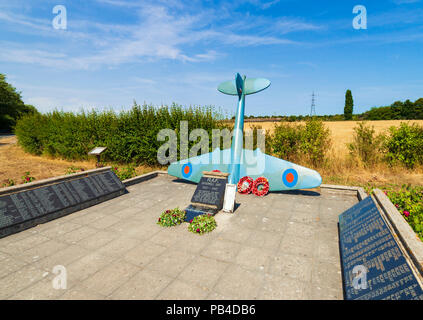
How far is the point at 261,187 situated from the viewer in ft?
29.9

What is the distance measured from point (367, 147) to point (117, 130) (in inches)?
592

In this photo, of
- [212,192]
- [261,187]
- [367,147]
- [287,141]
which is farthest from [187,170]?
[367,147]

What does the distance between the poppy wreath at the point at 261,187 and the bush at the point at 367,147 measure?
23.3ft

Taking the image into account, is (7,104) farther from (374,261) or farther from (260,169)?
(374,261)

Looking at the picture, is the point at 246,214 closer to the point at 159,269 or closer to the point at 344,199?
the point at 159,269

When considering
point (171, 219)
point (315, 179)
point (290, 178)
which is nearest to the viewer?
point (171, 219)

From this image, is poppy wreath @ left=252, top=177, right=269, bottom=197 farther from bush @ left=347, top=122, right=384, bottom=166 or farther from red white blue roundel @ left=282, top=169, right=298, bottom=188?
bush @ left=347, top=122, right=384, bottom=166

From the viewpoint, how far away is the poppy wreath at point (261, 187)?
8969mm

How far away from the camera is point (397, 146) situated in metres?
11.9

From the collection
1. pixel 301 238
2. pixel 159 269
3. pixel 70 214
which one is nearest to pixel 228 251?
pixel 159 269

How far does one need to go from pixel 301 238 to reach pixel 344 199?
4067mm

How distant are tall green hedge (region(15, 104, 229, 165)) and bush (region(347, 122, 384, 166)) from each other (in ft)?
25.8

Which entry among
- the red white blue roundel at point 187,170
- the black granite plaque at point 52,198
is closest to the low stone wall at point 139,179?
the black granite plaque at point 52,198

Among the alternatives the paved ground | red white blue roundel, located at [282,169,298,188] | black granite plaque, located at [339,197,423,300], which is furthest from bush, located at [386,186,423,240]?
red white blue roundel, located at [282,169,298,188]
